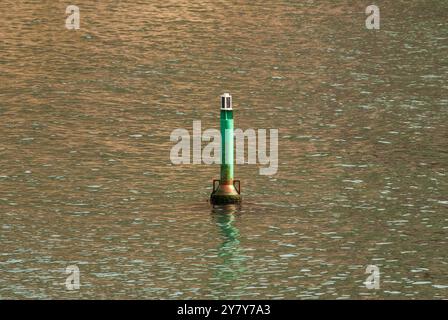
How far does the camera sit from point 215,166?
63.1 feet

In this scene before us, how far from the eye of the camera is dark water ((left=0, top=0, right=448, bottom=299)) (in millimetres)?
13773

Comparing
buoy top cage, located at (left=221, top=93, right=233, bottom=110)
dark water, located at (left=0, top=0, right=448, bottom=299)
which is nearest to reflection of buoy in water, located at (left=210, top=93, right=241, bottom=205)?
buoy top cage, located at (left=221, top=93, right=233, bottom=110)

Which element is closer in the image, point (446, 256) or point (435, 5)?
point (446, 256)

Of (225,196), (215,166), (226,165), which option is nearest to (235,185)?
(225,196)

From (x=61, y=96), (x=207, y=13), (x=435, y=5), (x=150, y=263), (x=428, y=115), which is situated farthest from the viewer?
(x=435, y=5)

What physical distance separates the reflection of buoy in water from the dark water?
9.8 inches

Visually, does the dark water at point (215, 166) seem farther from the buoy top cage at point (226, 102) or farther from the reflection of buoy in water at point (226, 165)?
the buoy top cage at point (226, 102)

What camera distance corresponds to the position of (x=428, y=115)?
75.5 feet

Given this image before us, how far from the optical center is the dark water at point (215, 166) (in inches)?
542

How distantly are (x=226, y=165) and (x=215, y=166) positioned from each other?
269 centimetres
